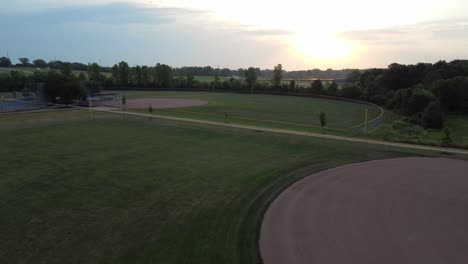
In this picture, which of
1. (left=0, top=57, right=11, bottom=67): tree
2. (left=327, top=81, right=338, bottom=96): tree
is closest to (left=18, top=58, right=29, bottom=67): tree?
(left=0, top=57, right=11, bottom=67): tree

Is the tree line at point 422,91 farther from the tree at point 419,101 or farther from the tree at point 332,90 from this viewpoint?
the tree at point 332,90

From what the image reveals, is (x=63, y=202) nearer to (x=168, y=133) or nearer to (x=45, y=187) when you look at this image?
(x=45, y=187)

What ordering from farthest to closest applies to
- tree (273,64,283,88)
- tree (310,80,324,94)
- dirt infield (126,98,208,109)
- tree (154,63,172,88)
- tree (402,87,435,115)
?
tree (154,63,172,88)
tree (273,64,283,88)
tree (310,80,324,94)
dirt infield (126,98,208,109)
tree (402,87,435,115)

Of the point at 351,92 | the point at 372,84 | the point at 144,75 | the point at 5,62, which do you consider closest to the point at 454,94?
the point at 372,84

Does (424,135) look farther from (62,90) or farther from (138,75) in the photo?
(138,75)

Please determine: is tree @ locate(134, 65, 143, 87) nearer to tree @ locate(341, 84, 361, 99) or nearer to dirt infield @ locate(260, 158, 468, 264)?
tree @ locate(341, 84, 361, 99)
